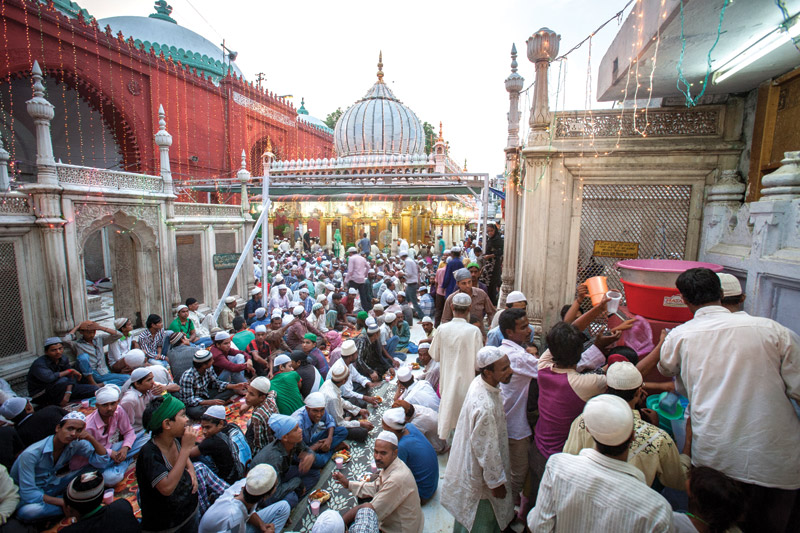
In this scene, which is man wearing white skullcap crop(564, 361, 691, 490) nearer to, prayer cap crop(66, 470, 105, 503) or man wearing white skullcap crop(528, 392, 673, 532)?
man wearing white skullcap crop(528, 392, 673, 532)

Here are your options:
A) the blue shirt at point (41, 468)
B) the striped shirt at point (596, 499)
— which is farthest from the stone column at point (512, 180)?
the blue shirt at point (41, 468)

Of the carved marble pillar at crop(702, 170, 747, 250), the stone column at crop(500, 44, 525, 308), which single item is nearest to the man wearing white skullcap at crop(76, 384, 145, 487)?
the stone column at crop(500, 44, 525, 308)

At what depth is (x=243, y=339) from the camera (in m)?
6.55

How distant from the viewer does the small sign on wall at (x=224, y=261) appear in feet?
32.1

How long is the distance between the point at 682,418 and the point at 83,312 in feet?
28.7

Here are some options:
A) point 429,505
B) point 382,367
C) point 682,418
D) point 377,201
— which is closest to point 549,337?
point 682,418

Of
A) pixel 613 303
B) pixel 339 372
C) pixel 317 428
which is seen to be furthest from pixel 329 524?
pixel 613 303

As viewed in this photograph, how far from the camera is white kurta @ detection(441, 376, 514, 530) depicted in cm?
249

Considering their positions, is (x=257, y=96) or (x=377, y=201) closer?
(x=377, y=201)

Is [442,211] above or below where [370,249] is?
above

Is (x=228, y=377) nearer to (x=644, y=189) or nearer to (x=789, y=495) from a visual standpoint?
(x=789, y=495)

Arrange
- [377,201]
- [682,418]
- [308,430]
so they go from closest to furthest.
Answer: [682,418] < [308,430] < [377,201]

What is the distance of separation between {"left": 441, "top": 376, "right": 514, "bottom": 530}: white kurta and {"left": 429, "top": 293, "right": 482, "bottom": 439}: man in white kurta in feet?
2.59

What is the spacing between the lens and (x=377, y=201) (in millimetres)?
19422
